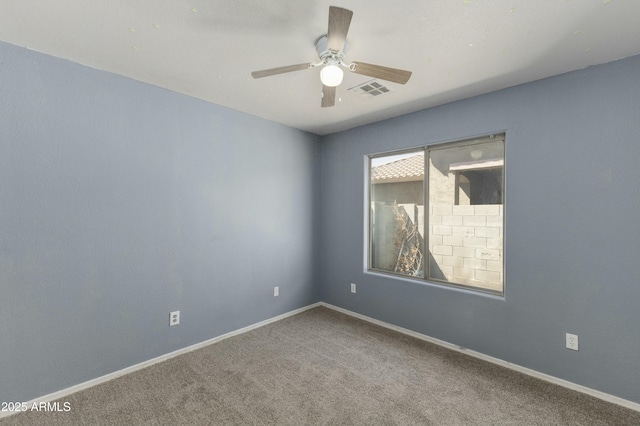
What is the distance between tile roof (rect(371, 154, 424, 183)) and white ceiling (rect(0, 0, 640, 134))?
92 centimetres

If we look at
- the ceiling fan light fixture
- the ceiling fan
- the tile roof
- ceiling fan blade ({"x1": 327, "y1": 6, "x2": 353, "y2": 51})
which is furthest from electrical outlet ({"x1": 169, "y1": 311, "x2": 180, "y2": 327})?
the tile roof

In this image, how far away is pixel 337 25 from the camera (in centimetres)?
140

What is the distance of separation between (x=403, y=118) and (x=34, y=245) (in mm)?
3498

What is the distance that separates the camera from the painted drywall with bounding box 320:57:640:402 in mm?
2021

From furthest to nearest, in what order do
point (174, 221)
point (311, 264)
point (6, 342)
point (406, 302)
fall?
point (311, 264)
point (406, 302)
point (174, 221)
point (6, 342)

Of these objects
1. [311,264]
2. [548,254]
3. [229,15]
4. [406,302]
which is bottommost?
[406,302]

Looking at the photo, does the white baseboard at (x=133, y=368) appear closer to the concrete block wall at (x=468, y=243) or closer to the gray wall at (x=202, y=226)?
the gray wall at (x=202, y=226)

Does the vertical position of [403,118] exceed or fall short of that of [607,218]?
it exceeds it

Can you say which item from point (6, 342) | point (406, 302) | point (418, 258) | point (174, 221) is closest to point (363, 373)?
point (406, 302)

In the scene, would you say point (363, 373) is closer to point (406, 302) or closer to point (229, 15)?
point (406, 302)

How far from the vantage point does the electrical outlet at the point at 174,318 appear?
8.64 ft

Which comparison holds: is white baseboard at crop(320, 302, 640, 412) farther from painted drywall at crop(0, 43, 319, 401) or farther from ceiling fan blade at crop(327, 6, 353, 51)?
ceiling fan blade at crop(327, 6, 353, 51)

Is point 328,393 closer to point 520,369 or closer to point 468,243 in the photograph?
point 520,369

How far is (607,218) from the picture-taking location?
2.08m
